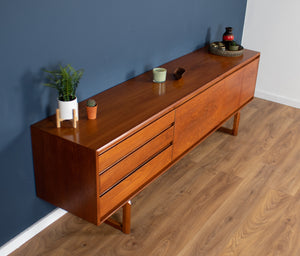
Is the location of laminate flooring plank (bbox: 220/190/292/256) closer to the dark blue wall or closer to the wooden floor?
the wooden floor

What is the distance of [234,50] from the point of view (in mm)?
3258

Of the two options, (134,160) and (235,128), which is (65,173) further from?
(235,128)

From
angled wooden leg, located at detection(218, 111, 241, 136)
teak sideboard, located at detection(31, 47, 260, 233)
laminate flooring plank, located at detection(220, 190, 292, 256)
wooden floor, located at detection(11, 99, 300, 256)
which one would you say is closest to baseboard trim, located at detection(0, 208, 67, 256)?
wooden floor, located at detection(11, 99, 300, 256)

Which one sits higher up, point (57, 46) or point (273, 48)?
point (57, 46)

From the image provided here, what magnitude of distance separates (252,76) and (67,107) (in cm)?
188

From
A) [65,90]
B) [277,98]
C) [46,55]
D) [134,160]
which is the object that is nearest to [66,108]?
[65,90]

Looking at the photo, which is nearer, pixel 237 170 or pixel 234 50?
pixel 237 170

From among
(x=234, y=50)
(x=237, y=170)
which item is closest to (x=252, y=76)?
(x=234, y=50)

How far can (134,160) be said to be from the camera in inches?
85.0

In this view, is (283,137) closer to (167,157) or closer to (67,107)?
(167,157)

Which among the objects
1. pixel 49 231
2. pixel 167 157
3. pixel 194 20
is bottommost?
pixel 49 231

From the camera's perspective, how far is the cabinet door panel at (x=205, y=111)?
2543 mm

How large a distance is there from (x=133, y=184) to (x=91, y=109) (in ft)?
1.53

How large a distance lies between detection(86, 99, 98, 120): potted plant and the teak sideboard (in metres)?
0.03
